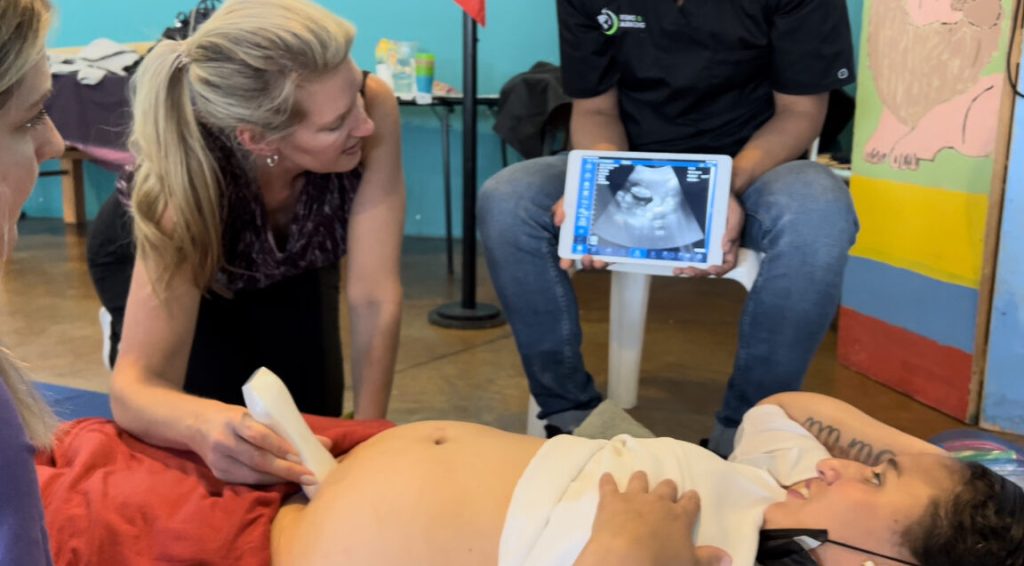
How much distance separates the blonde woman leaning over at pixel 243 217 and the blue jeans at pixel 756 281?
209mm

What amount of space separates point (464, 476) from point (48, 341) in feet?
6.12

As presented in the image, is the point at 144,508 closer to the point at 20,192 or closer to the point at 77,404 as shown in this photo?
the point at 20,192

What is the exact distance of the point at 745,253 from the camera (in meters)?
1.45

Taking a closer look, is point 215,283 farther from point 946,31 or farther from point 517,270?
point 946,31

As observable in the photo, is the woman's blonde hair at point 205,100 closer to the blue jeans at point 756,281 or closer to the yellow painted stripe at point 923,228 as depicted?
the blue jeans at point 756,281

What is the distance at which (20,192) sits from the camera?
0.69 meters

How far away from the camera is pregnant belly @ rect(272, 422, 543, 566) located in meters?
0.91

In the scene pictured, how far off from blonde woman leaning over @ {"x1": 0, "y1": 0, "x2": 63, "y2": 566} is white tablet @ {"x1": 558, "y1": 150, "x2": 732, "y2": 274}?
887mm

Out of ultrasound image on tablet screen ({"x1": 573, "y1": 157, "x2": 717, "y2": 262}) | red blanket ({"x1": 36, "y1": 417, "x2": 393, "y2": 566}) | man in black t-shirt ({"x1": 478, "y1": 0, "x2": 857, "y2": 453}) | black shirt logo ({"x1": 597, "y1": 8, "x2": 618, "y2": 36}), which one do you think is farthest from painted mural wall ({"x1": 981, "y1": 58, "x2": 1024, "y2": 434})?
red blanket ({"x1": 36, "y1": 417, "x2": 393, "y2": 566})

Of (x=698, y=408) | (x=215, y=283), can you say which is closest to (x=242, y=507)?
(x=215, y=283)

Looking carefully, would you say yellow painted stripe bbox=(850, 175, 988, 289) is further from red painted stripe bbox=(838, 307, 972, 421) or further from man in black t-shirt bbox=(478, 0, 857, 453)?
man in black t-shirt bbox=(478, 0, 857, 453)

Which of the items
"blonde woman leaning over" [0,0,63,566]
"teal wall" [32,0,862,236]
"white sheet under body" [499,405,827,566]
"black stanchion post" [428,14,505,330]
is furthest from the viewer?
"teal wall" [32,0,862,236]

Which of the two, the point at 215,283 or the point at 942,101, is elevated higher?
the point at 942,101

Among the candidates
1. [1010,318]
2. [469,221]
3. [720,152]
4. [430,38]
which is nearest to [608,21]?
[720,152]
